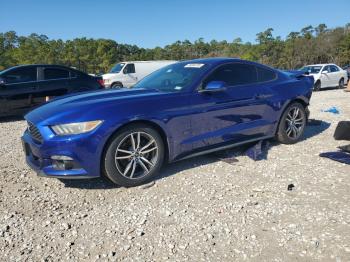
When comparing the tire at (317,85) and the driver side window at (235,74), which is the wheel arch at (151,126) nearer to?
the driver side window at (235,74)

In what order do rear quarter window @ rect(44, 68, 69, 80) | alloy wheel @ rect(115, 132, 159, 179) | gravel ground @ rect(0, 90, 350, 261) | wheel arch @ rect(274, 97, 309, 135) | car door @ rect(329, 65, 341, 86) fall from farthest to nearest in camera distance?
car door @ rect(329, 65, 341, 86)
rear quarter window @ rect(44, 68, 69, 80)
wheel arch @ rect(274, 97, 309, 135)
alloy wheel @ rect(115, 132, 159, 179)
gravel ground @ rect(0, 90, 350, 261)

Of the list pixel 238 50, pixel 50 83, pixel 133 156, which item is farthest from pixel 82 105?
pixel 238 50

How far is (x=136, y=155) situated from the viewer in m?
3.88

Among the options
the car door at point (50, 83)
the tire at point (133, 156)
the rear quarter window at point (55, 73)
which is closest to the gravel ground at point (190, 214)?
the tire at point (133, 156)

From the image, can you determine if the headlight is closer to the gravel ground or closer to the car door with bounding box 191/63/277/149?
the gravel ground

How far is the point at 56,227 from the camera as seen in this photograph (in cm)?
307

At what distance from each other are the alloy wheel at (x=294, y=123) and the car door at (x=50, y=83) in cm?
616

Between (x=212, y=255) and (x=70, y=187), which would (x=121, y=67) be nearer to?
(x=70, y=187)

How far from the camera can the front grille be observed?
365 centimetres

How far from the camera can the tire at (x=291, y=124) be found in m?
→ 5.41

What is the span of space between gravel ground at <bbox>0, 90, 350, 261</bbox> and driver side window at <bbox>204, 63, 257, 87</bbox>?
3.78ft

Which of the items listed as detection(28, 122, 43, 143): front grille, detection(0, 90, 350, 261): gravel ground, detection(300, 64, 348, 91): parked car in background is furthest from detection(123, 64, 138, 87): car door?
detection(28, 122, 43, 143): front grille

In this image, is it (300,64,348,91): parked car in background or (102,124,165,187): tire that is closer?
(102,124,165,187): tire

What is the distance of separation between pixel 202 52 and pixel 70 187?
73.0 metres
